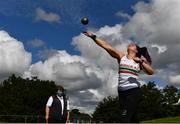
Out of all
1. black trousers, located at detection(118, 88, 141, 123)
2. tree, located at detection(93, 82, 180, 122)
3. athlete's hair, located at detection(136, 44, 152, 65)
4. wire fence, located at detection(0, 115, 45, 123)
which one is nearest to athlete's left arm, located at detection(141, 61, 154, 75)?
athlete's hair, located at detection(136, 44, 152, 65)

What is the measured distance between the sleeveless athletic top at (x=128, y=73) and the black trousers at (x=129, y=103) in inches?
4.5

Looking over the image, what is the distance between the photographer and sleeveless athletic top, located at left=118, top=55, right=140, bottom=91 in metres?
9.07

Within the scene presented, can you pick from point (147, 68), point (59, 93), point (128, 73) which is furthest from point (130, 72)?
point (59, 93)

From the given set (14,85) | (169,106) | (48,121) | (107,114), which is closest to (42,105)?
(14,85)

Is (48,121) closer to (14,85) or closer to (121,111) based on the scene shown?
(121,111)

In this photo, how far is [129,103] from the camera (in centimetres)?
879

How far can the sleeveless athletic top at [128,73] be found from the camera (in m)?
9.07

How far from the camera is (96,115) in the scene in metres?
171

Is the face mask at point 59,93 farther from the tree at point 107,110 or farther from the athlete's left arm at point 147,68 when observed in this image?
the tree at point 107,110

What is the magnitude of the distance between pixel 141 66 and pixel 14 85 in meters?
138

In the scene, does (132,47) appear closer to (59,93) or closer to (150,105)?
(59,93)

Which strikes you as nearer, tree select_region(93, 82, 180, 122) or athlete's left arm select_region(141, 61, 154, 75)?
athlete's left arm select_region(141, 61, 154, 75)

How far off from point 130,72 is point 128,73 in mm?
41

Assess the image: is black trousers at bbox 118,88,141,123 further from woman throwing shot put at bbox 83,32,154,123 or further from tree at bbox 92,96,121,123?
tree at bbox 92,96,121,123
